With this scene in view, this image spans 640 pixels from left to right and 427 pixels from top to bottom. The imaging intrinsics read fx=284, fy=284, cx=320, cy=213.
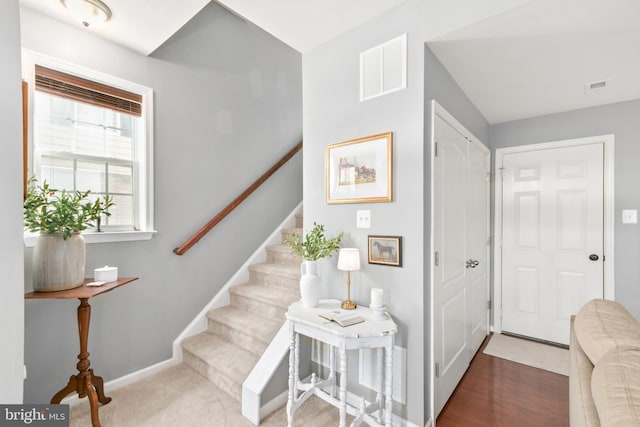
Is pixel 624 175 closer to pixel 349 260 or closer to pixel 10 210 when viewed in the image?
pixel 349 260

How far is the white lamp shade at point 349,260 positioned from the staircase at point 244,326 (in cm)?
89

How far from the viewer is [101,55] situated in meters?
2.10

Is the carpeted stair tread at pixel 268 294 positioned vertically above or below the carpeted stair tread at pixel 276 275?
below

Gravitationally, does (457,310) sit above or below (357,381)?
above

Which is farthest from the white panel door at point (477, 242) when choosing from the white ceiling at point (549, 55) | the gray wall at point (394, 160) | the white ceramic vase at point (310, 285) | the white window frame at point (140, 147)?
the white window frame at point (140, 147)

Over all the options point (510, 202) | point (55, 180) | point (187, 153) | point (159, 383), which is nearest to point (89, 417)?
point (159, 383)

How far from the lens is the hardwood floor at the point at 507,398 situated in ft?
6.16

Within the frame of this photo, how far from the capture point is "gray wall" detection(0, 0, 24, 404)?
3.29 feet

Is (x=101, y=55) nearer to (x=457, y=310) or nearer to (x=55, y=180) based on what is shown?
(x=55, y=180)

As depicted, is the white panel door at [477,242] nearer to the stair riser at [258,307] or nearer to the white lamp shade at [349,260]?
the white lamp shade at [349,260]

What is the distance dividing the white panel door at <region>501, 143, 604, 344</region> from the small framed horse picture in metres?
2.21

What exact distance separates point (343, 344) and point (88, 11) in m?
2.54

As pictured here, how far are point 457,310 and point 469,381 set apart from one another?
0.65 metres

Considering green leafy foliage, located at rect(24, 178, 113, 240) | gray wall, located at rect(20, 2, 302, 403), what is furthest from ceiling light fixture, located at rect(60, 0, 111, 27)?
green leafy foliage, located at rect(24, 178, 113, 240)
